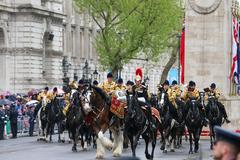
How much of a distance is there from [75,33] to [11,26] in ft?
65.7

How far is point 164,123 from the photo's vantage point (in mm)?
24531

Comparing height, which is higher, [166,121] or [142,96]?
[142,96]

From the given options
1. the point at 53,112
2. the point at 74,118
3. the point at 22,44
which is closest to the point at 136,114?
the point at 74,118

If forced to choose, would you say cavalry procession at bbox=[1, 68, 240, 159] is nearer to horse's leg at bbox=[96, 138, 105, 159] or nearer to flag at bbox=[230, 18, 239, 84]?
horse's leg at bbox=[96, 138, 105, 159]

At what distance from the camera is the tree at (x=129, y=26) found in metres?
50.0

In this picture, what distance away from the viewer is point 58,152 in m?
25.6

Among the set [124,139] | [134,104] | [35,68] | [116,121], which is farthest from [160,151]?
[35,68]

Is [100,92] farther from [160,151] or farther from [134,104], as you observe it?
[160,151]

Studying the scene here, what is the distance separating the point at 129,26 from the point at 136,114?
96.1 ft

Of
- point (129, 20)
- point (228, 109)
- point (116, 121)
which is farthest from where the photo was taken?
point (129, 20)

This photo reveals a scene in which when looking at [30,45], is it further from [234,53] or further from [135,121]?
[135,121]

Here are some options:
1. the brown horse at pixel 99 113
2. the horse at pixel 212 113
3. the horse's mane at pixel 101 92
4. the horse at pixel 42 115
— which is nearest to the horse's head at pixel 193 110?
the horse at pixel 212 113

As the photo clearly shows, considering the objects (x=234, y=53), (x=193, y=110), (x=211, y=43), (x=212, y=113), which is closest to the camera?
(x=193, y=110)

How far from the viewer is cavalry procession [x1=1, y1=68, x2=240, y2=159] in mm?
21383
